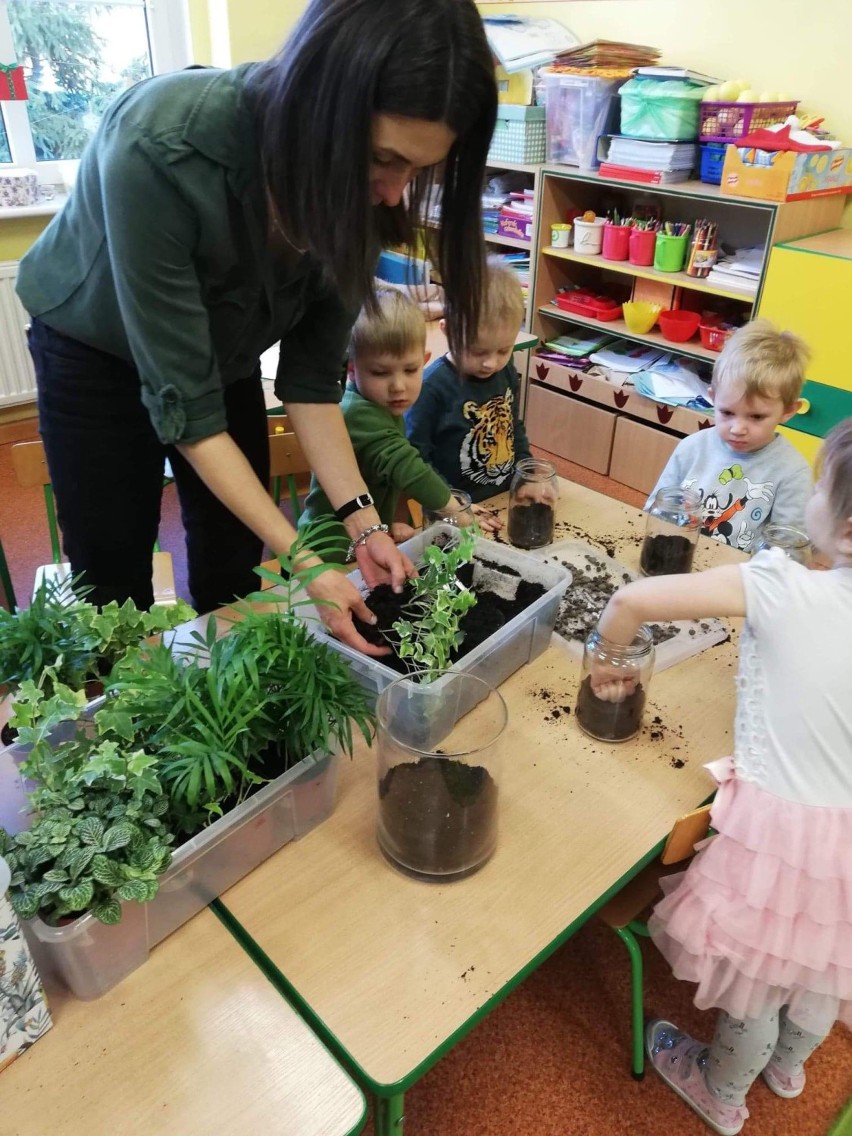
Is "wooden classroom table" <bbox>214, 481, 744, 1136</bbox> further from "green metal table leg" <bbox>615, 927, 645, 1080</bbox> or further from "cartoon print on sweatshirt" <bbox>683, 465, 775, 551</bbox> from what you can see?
"cartoon print on sweatshirt" <bbox>683, 465, 775, 551</bbox>

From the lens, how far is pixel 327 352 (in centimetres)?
140

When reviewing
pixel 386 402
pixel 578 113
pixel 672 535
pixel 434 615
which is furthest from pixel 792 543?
pixel 578 113

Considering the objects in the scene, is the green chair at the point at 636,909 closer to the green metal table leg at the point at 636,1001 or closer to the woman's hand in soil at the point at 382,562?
the green metal table leg at the point at 636,1001

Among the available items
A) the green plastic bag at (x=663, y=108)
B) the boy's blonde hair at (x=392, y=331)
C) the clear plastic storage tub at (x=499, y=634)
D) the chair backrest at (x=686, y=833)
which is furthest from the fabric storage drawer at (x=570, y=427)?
the chair backrest at (x=686, y=833)

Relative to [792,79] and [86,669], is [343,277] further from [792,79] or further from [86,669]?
[792,79]

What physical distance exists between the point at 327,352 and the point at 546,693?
683 mm

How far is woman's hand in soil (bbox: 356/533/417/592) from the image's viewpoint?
47.8 inches

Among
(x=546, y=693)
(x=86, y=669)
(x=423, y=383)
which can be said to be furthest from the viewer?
(x=423, y=383)

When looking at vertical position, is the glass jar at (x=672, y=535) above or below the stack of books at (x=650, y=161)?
below

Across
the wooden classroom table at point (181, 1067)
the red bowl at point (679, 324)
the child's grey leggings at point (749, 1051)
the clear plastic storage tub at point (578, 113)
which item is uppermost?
the clear plastic storage tub at point (578, 113)

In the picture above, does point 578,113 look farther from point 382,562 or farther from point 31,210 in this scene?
point 382,562

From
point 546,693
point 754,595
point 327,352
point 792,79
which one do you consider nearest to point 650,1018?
point 546,693

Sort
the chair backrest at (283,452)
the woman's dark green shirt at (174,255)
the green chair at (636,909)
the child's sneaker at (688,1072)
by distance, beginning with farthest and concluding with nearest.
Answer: the chair backrest at (283,452)
the child's sneaker at (688,1072)
the green chair at (636,909)
the woman's dark green shirt at (174,255)

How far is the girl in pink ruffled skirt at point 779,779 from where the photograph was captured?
980 mm
